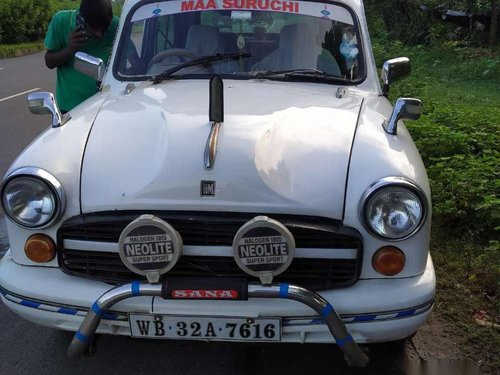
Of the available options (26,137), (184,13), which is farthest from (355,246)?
(26,137)

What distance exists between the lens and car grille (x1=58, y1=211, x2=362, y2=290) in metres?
2.59

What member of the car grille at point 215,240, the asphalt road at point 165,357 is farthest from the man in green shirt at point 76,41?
the car grille at point 215,240

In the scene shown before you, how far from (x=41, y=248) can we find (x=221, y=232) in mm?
802

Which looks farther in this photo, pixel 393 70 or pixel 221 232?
pixel 393 70

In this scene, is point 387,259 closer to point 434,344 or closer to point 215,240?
point 215,240

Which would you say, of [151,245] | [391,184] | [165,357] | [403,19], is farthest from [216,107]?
[403,19]

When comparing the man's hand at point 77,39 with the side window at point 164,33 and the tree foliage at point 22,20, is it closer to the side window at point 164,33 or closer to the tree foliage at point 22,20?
the side window at point 164,33

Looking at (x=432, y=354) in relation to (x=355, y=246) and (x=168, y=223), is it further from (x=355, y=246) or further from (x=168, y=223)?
(x=168, y=223)

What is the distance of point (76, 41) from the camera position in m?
4.50

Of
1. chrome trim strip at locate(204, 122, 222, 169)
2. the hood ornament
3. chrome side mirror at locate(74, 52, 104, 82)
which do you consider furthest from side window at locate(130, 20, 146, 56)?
chrome trim strip at locate(204, 122, 222, 169)

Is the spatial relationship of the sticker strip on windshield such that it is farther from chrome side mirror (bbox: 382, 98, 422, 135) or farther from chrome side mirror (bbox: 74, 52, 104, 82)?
chrome side mirror (bbox: 382, 98, 422, 135)

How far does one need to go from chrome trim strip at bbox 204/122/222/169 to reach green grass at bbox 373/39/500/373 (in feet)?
5.74

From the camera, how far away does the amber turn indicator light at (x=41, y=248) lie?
273cm

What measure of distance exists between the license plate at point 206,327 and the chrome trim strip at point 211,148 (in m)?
0.64
